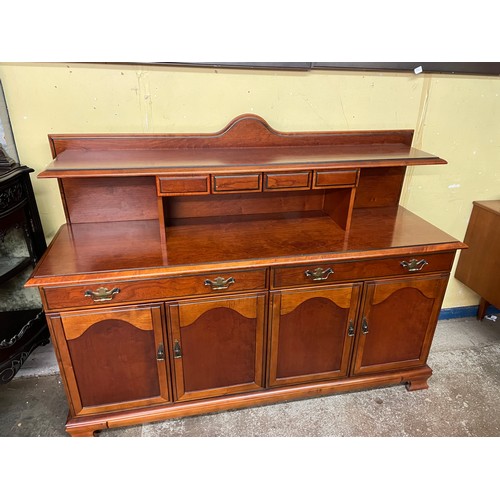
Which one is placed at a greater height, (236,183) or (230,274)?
(236,183)

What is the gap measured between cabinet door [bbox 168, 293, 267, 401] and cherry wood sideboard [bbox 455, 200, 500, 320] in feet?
4.84

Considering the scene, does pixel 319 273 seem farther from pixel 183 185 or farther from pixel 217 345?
pixel 183 185

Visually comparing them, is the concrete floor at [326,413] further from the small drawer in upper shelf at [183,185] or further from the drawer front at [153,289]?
the small drawer in upper shelf at [183,185]

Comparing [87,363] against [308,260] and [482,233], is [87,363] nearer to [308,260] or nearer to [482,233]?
[308,260]

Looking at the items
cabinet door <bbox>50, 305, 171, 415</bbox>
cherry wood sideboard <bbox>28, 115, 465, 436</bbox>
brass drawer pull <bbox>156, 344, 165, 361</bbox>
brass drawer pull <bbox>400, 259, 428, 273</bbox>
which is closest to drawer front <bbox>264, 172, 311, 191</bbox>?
cherry wood sideboard <bbox>28, 115, 465, 436</bbox>

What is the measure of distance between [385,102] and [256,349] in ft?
4.50

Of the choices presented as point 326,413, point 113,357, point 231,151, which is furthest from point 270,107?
point 326,413

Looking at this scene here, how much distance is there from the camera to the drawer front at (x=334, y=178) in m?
1.56

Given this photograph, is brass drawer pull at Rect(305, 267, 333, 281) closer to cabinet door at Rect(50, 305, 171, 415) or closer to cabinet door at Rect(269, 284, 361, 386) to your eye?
cabinet door at Rect(269, 284, 361, 386)

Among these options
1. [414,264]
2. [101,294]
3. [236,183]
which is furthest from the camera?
[414,264]

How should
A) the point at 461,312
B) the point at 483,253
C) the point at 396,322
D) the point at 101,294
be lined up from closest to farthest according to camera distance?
the point at 101,294
the point at 396,322
the point at 483,253
the point at 461,312

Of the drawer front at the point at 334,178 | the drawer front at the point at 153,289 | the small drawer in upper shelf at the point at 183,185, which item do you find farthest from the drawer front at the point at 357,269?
the small drawer in upper shelf at the point at 183,185

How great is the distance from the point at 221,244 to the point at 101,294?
1.67 ft

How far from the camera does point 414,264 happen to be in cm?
165
